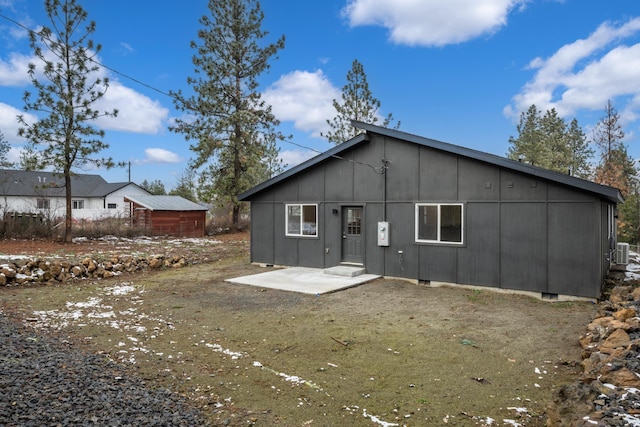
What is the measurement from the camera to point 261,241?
12.9 meters

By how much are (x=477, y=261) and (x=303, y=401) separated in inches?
260

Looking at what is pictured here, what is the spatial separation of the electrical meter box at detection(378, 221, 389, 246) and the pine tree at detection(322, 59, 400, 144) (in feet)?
58.4

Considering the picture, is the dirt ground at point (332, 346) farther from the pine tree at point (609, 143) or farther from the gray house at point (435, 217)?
the pine tree at point (609, 143)

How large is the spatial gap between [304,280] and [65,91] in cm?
1404

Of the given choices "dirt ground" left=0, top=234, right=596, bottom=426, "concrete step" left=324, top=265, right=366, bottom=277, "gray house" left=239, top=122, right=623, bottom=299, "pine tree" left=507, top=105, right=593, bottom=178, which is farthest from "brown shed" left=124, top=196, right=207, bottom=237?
"pine tree" left=507, top=105, right=593, bottom=178

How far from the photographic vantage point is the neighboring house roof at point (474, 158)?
765 cm

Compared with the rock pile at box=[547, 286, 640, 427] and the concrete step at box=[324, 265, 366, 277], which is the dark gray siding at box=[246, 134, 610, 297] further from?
the rock pile at box=[547, 286, 640, 427]

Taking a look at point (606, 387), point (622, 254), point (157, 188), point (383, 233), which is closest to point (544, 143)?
point (622, 254)

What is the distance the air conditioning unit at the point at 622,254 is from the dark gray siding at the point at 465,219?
2841mm

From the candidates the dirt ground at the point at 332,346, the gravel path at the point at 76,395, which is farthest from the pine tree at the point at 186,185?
the gravel path at the point at 76,395

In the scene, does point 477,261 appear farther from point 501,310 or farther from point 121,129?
point 121,129

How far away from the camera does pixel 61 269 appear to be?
10031mm

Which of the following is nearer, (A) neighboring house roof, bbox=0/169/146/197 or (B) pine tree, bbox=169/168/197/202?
(A) neighboring house roof, bbox=0/169/146/197

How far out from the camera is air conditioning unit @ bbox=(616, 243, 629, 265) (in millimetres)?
11969
